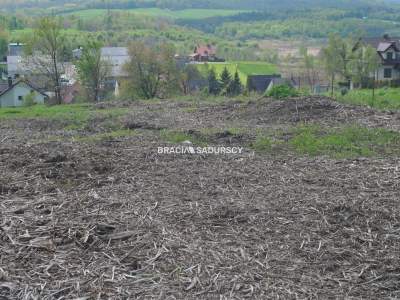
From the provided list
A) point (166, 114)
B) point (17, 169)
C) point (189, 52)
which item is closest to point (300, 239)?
point (17, 169)

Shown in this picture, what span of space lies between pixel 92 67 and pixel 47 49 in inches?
129

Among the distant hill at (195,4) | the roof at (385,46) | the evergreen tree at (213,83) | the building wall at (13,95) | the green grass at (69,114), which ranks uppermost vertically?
the distant hill at (195,4)

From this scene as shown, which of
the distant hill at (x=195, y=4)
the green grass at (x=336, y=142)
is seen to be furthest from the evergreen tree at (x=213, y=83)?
the distant hill at (x=195, y=4)

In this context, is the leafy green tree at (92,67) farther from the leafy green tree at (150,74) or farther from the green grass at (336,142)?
the green grass at (336,142)

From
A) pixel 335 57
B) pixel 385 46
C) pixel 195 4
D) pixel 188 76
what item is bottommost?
pixel 188 76

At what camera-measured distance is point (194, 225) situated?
19.8 ft

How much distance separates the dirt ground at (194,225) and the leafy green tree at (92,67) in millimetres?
19404

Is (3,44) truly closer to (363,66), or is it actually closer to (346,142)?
(363,66)

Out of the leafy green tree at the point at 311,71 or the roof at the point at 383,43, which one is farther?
the leafy green tree at the point at 311,71

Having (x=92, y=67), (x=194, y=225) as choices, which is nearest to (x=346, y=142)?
(x=194, y=225)

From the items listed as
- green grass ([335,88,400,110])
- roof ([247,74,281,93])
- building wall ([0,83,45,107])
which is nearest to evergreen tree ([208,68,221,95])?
roof ([247,74,281,93])

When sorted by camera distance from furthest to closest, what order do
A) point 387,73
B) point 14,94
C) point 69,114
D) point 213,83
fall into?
point 387,73 < point 14,94 < point 213,83 < point 69,114

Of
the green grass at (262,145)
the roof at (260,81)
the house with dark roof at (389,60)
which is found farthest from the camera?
the roof at (260,81)

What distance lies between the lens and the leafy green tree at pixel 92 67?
28812 millimetres
